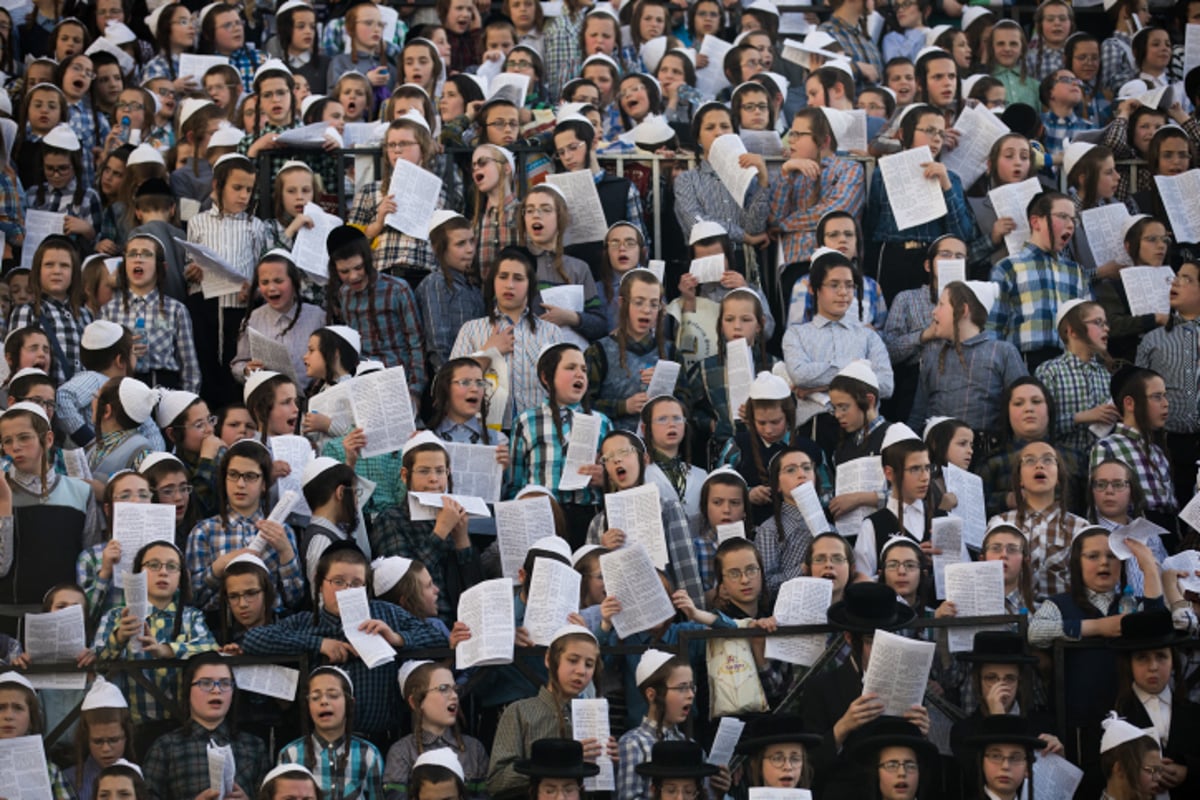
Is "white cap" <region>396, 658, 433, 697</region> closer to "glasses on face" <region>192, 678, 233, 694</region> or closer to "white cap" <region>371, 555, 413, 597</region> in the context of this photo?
"white cap" <region>371, 555, 413, 597</region>

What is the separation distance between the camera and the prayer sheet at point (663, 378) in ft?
40.5

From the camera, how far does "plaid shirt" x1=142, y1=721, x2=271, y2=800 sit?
33.2ft

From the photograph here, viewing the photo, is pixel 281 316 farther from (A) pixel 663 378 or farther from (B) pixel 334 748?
(B) pixel 334 748

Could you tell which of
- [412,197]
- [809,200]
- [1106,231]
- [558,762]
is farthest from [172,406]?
[1106,231]

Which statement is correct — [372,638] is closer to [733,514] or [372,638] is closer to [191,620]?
[191,620]

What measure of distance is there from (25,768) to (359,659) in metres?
1.43

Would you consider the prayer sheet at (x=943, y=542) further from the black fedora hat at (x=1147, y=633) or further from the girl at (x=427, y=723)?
the girl at (x=427, y=723)

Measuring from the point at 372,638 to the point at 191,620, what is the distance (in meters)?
0.92

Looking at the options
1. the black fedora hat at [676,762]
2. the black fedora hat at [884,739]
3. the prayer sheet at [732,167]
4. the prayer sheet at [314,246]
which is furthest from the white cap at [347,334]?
the black fedora hat at [884,739]

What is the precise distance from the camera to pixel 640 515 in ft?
36.5

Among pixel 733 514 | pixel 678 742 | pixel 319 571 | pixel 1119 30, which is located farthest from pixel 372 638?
pixel 1119 30

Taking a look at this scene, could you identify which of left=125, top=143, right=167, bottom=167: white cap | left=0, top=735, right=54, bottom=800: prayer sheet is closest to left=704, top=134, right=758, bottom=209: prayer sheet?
left=125, top=143, right=167, bottom=167: white cap

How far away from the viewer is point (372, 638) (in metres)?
10.2

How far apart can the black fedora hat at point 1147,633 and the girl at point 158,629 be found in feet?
12.6
